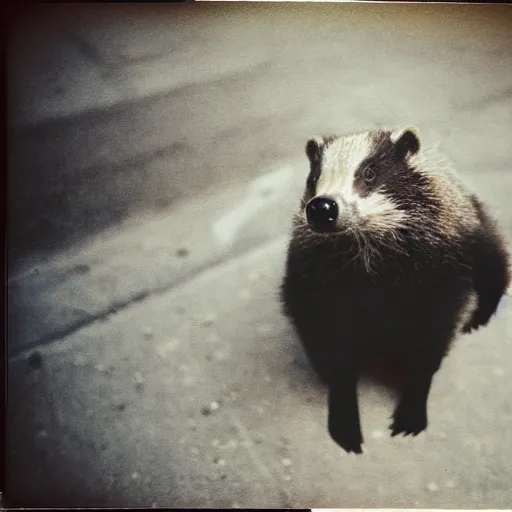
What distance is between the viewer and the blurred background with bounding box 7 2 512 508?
4.72 feet

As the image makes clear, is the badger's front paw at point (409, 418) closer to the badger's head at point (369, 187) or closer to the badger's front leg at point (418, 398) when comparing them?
the badger's front leg at point (418, 398)

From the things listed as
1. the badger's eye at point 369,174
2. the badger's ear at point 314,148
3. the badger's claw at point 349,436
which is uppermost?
the badger's ear at point 314,148

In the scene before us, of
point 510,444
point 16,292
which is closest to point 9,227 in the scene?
point 16,292

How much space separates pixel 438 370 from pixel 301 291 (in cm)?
42

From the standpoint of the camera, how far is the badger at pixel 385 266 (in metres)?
1.40

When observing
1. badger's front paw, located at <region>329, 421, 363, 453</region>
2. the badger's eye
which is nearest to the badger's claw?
badger's front paw, located at <region>329, 421, 363, 453</region>

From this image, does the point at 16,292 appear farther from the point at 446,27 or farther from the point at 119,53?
the point at 446,27

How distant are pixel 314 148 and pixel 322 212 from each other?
183 mm

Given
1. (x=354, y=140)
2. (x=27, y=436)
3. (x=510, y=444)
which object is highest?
(x=354, y=140)

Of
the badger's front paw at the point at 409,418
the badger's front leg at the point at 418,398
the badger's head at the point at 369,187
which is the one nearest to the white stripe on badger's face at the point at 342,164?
the badger's head at the point at 369,187

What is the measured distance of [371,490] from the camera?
Result: 56.8 inches

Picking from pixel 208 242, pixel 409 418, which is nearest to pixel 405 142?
pixel 208 242

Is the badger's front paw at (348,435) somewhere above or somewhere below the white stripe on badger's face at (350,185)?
below

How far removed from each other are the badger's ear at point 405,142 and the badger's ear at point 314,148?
0.64 ft
